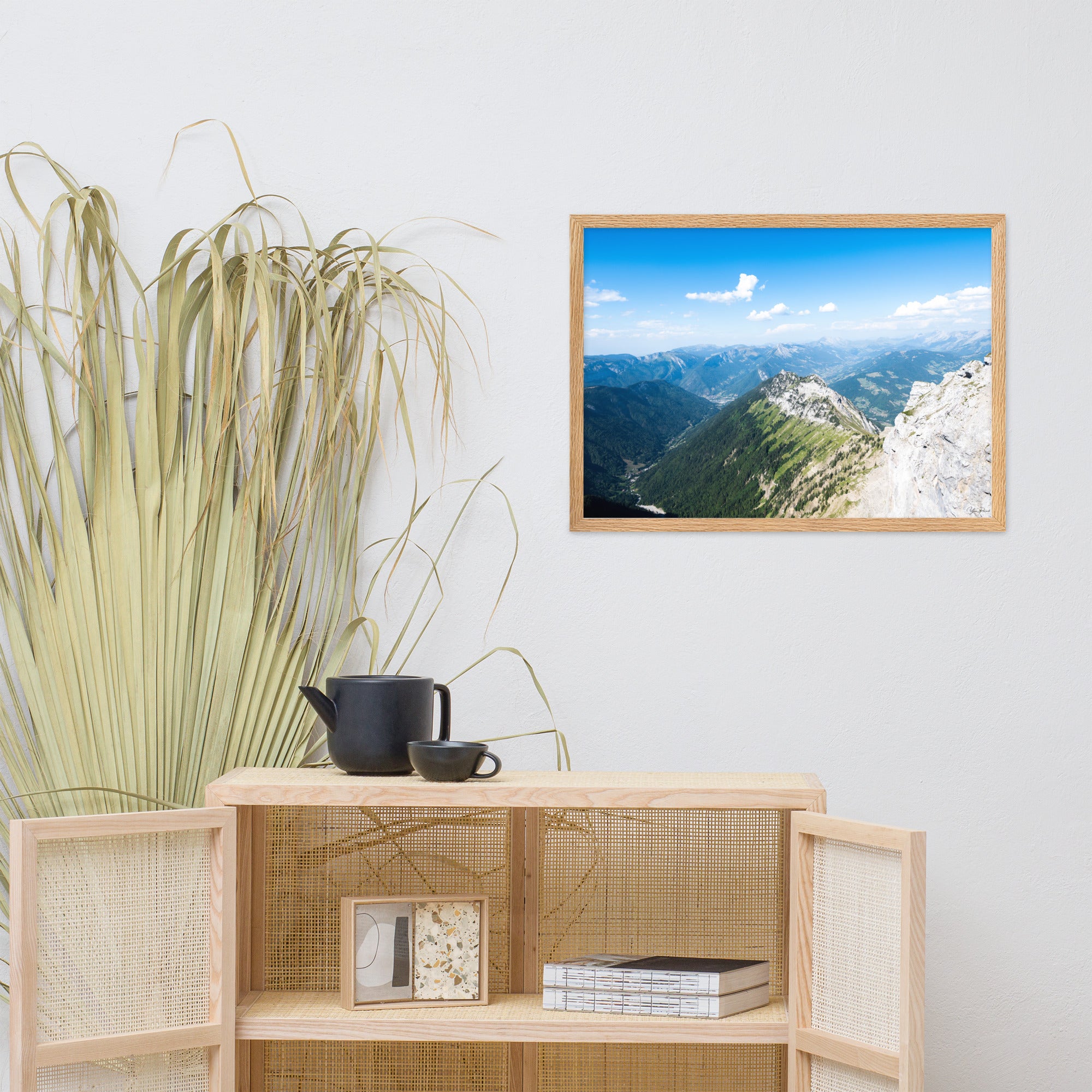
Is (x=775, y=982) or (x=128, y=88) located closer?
(x=775, y=982)

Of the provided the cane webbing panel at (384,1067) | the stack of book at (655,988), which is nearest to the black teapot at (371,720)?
the stack of book at (655,988)

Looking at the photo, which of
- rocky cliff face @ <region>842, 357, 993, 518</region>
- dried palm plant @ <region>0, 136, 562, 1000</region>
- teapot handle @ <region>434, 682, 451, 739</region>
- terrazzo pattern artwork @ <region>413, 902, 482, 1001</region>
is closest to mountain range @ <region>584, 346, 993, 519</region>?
rocky cliff face @ <region>842, 357, 993, 518</region>

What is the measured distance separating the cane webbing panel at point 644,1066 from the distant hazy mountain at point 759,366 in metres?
1.10

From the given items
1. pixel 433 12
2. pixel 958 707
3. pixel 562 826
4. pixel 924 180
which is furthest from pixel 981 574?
pixel 433 12

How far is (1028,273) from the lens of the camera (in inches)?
71.1

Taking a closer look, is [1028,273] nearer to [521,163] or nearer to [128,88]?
[521,163]

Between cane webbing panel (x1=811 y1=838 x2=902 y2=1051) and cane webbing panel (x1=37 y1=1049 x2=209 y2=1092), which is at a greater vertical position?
cane webbing panel (x1=811 y1=838 x2=902 y2=1051)

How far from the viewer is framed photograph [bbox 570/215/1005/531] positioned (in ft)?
5.93

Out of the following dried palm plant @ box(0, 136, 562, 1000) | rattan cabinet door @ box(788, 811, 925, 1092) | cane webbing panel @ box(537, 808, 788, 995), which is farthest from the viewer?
dried palm plant @ box(0, 136, 562, 1000)

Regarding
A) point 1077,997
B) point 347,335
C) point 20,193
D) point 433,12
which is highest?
point 433,12

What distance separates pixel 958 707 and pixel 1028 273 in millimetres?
793

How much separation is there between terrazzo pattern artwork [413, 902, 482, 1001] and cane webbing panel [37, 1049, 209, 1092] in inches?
11.6

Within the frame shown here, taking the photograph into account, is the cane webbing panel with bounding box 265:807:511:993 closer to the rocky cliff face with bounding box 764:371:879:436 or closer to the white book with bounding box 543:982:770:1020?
the white book with bounding box 543:982:770:1020

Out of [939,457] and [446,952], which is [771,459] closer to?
[939,457]
